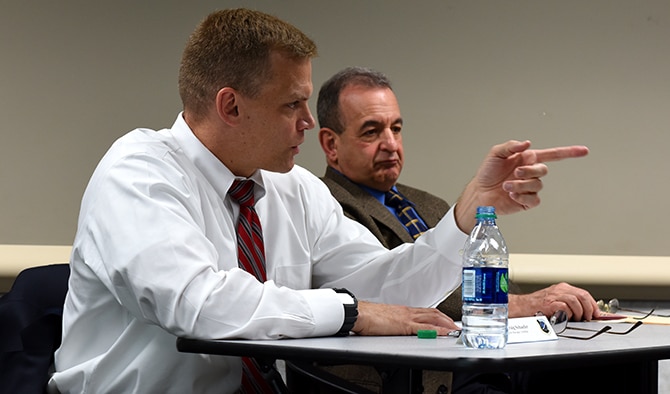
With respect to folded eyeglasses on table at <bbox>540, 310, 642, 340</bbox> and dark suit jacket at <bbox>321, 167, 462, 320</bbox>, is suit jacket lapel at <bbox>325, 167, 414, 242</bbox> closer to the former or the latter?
dark suit jacket at <bbox>321, 167, 462, 320</bbox>

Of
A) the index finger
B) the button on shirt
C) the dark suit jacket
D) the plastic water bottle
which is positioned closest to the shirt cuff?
the button on shirt

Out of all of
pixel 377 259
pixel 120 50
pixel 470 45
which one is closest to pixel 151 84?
pixel 120 50

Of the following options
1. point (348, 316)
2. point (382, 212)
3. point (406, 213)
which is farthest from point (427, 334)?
point (406, 213)

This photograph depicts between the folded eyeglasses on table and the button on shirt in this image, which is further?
the folded eyeglasses on table

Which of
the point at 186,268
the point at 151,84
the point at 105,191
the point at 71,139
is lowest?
the point at 186,268

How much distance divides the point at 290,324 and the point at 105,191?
18.6 inches

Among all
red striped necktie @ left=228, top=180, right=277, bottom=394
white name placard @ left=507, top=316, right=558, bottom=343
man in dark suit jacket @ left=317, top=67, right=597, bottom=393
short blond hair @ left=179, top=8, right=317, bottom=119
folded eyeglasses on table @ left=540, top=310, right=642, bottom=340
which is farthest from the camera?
man in dark suit jacket @ left=317, top=67, right=597, bottom=393

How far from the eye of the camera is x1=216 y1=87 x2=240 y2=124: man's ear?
77.8 inches

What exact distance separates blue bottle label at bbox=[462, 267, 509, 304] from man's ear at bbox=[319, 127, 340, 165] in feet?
5.53

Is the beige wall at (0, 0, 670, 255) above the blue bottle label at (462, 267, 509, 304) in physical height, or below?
above

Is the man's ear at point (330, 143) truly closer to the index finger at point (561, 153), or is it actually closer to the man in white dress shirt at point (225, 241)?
the man in white dress shirt at point (225, 241)

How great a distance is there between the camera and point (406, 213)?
301 centimetres

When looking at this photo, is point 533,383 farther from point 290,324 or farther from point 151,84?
point 151,84

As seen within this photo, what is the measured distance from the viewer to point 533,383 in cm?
229
